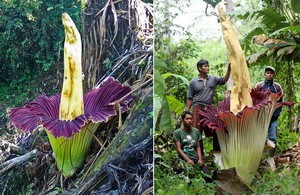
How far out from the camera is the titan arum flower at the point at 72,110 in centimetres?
250

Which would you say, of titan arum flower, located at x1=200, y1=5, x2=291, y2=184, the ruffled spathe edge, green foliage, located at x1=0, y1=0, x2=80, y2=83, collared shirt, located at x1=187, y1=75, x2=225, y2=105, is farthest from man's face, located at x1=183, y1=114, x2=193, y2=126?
green foliage, located at x1=0, y1=0, x2=80, y2=83

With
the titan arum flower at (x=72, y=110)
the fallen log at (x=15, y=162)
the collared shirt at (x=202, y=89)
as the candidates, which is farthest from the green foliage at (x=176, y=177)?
the fallen log at (x=15, y=162)

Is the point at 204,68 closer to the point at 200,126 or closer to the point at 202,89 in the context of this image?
the point at 202,89

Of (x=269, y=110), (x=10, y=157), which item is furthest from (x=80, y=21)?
(x=269, y=110)

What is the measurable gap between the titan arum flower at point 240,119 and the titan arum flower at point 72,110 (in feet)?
3.24

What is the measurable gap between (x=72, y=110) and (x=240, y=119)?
1275mm

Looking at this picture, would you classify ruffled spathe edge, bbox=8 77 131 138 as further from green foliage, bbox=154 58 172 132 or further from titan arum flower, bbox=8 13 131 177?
green foliage, bbox=154 58 172 132

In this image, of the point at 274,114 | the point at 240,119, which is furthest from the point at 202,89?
the point at 274,114

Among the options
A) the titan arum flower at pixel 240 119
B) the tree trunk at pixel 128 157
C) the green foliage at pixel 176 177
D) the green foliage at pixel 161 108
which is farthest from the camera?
the titan arum flower at pixel 240 119

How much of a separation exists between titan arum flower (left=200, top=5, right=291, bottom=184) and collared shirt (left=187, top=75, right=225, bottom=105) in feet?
0.44

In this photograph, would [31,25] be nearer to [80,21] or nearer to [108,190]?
[80,21]

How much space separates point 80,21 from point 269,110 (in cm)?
152

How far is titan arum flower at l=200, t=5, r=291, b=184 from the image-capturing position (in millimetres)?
3244

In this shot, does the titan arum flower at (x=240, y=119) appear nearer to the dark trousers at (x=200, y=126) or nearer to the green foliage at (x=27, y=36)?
the dark trousers at (x=200, y=126)
